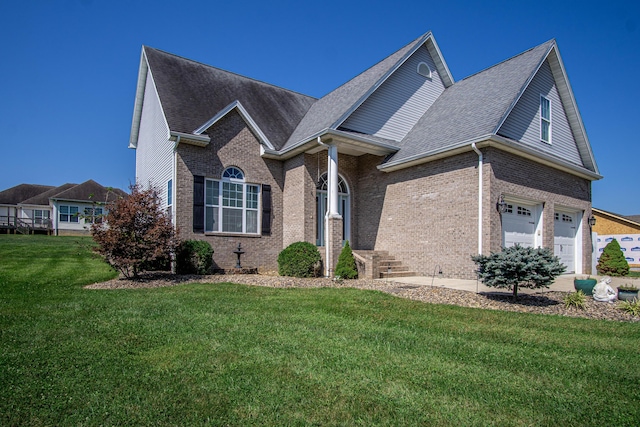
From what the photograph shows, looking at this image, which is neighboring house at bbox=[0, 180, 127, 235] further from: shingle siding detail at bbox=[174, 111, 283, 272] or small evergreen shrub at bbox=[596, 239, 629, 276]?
small evergreen shrub at bbox=[596, 239, 629, 276]

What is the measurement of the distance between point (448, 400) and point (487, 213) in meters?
8.76

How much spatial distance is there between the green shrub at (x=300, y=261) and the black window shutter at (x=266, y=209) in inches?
79.5

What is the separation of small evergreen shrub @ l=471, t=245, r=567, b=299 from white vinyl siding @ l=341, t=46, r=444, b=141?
743 cm

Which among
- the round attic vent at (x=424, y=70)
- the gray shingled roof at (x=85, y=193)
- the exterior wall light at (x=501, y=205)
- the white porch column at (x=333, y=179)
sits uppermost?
the round attic vent at (x=424, y=70)

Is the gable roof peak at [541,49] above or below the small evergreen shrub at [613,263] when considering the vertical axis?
above

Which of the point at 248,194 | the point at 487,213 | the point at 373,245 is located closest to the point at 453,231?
the point at 487,213

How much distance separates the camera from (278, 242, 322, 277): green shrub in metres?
12.0

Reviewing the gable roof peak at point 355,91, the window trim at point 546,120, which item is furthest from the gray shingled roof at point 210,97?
the window trim at point 546,120

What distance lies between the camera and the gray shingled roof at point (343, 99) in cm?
1387

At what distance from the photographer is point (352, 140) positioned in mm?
12852

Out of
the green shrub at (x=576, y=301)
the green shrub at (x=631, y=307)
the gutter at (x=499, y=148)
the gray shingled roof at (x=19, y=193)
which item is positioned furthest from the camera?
the gray shingled roof at (x=19, y=193)

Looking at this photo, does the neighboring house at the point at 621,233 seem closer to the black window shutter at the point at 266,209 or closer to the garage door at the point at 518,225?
the garage door at the point at 518,225

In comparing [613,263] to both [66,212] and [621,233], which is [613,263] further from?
[66,212]

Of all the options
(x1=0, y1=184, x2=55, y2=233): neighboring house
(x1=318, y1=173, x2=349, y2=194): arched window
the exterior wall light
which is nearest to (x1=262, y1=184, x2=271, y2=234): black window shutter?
(x1=318, y1=173, x2=349, y2=194): arched window
